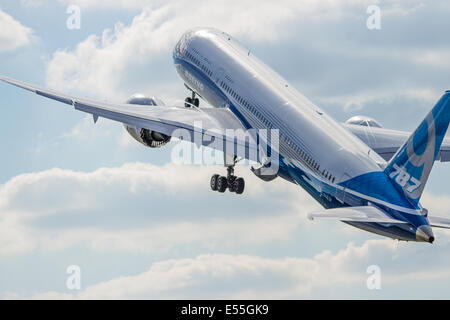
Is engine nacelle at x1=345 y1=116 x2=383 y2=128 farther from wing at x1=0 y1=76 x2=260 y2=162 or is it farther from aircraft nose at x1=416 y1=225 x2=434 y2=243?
aircraft nose at x1=416 y1=225 x2=434 y2=243

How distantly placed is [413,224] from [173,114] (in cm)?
1907

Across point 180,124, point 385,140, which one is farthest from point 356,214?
point 180,124

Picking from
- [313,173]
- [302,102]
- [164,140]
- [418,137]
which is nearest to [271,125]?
[302,102]

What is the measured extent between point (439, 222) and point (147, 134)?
2125 cm

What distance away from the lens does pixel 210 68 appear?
52906 millimetres

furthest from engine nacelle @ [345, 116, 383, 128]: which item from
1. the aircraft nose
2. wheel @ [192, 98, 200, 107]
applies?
the aircraft nose

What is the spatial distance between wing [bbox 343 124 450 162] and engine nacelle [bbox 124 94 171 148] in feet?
36.5

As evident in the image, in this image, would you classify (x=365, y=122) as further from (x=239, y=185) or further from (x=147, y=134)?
(x=147, y=134)

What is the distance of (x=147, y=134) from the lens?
5128cm

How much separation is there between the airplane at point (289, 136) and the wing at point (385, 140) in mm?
57

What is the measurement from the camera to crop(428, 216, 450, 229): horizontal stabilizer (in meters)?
34.5

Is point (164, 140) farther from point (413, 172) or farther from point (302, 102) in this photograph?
point (413, 172)

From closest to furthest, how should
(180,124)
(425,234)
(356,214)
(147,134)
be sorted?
1. (425,234)
2. (356,214)
3. (180,124)
4. (147,134)

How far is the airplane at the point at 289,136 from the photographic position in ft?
116
